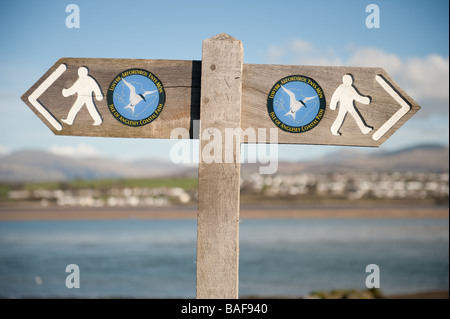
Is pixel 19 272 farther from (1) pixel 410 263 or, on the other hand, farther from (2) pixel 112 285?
(1) pixel 410 263

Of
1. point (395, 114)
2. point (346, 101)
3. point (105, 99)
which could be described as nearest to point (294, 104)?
point (346, 101)

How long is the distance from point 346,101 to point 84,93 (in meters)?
1.62

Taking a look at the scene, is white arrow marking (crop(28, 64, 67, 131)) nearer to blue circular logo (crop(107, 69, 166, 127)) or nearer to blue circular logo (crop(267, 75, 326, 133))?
blue circular logo (crop(107, 69, 166, 127))

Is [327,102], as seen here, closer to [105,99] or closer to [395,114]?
[395,114]

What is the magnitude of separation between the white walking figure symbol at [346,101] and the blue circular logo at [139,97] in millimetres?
1047

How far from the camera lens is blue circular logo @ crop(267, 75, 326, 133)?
9.03 ft

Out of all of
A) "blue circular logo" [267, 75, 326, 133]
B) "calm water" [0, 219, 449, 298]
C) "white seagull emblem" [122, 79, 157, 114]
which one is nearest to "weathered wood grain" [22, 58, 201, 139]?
"white seagull emblem" [122, 79, 157, 114]

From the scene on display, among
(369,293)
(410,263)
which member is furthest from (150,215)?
(369,293)

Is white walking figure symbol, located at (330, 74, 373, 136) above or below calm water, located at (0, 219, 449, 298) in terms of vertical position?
below

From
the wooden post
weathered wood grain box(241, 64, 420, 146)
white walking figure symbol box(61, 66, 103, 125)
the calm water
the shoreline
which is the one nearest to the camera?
the wooden post

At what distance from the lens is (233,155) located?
2.59 m

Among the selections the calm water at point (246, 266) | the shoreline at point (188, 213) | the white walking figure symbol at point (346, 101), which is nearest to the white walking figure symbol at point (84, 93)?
the white walking figure symbol at point (346, 101)

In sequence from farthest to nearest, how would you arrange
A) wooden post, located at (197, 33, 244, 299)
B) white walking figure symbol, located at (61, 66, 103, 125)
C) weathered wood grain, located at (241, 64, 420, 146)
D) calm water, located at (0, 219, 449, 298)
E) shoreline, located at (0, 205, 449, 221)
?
shoreline, located at (0, 205, 449, 221), calm water, located at (0, 219, 449, 298), white walking figure symbol, located at (61, 66, 103, 125), weathered wood grain, located at (241, 64, 420, 146), wooden post, located at (197, 33, 244, 299)

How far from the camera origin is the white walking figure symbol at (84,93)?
2873mm
